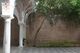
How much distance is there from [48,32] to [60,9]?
2.54 meters

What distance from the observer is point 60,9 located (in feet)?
76.1

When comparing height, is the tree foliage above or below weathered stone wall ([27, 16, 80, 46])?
above

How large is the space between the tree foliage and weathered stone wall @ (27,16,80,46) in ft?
2.33

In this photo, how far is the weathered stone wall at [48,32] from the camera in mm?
24047

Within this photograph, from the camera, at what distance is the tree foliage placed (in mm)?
21375

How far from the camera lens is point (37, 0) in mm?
21469

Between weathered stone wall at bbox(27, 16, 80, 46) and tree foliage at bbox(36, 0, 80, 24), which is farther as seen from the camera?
weathered stone wall at bbox(27, 16, 80, 46)

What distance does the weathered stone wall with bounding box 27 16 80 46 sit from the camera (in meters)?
24.0

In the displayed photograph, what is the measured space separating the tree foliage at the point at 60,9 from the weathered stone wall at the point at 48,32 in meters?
0.71

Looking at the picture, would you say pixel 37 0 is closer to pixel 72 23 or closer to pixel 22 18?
pixel 22 18

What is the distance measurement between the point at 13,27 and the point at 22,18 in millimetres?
4036

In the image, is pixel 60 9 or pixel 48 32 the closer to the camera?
pixel 60 9

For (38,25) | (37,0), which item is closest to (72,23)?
(38,25)

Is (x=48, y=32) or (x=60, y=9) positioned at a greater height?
(x=60, y=9)
